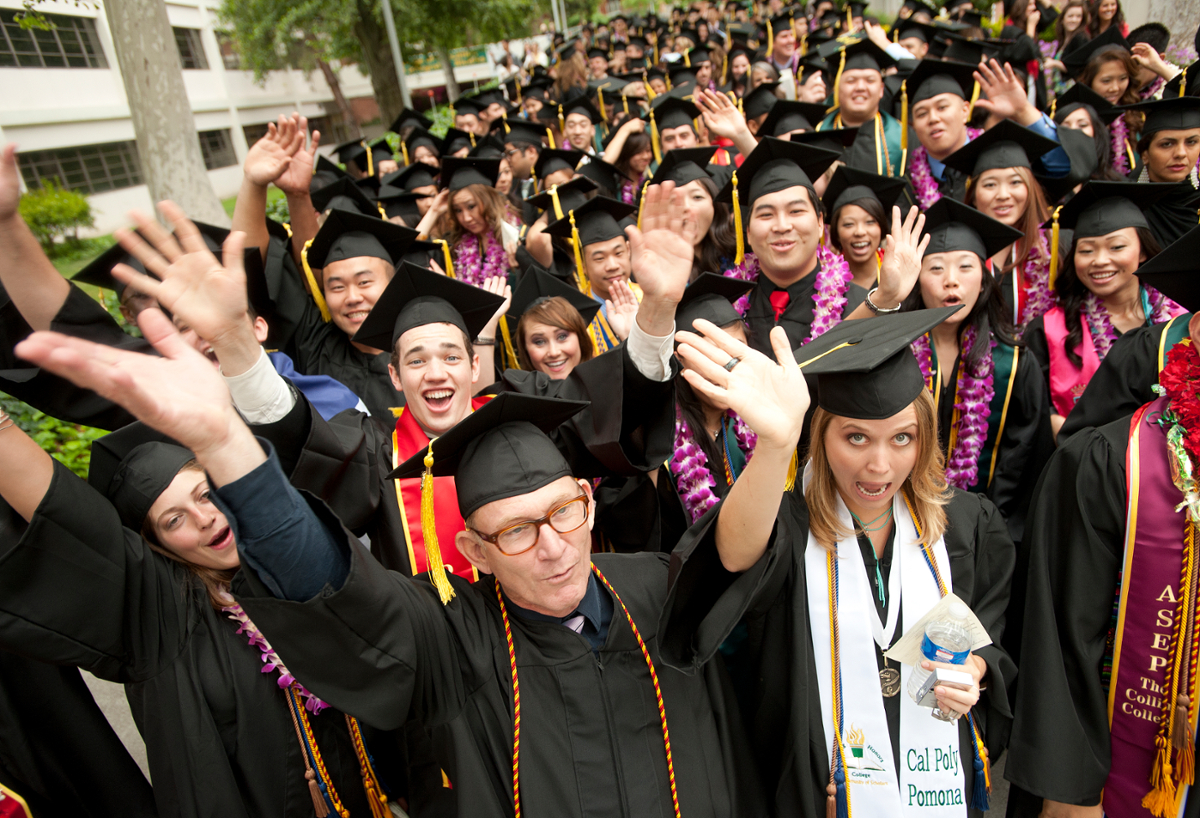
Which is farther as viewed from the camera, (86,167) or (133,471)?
(86,167)

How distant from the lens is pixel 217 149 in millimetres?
25641

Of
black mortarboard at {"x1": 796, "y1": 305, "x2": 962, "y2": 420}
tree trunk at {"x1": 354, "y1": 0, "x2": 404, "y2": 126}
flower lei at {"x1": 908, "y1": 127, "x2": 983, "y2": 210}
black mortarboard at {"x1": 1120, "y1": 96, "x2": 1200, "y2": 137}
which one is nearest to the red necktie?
black mortarboard at {"x1": 796, "y1": 305, "x2": 962, "y2": 420}

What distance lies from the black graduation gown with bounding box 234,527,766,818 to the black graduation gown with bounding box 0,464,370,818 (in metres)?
0.73

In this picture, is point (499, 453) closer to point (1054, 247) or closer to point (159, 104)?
point (1054, 247)

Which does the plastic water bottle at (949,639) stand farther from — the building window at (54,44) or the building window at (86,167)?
the building window at (86,167)

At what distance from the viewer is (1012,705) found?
7.36 ft

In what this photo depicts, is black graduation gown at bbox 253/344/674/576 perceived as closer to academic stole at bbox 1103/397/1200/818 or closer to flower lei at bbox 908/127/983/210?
academic stole at bbox 1103/397/1200/818

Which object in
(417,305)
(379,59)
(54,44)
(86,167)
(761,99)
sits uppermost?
(54,44)

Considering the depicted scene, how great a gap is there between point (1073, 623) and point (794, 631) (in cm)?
90

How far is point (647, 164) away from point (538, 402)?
5.61 meters

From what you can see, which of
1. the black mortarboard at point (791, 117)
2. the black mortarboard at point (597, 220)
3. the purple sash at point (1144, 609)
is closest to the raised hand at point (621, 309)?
the black mortarboard at point (597, 220)

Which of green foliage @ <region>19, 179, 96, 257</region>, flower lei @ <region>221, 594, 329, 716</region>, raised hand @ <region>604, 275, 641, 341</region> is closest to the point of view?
flower lei @ <region>221, 594, 329, 716</region>

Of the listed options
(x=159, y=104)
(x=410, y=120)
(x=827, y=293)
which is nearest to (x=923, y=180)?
(x=827, y=293)

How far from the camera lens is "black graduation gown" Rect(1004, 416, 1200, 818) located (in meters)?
2.07
